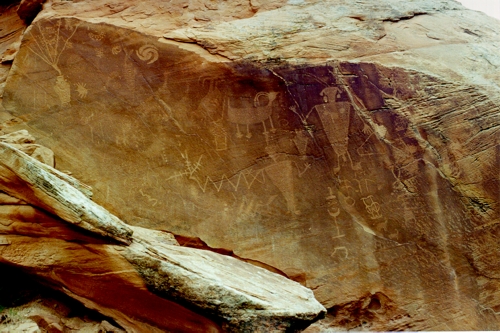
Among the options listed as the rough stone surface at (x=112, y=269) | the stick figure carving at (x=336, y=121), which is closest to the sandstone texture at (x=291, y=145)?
the stick figure carving at (x=336, y=121)

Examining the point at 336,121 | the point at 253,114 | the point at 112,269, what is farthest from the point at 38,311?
the point at 336,121

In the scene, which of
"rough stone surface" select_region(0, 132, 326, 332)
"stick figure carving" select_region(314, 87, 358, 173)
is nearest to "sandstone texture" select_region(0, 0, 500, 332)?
"stick figure carving" select_region(314, 87, 358, 173)

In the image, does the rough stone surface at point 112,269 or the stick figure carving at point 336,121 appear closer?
the rough stone surface at point 112,269

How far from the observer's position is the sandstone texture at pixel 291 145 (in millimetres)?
4910

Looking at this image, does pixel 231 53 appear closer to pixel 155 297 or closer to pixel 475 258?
pixel 155 297

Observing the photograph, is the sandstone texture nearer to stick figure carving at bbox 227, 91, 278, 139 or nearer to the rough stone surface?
stick figure carving at bbox 227, 91, 278, 139

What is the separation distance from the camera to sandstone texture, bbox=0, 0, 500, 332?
4.91 m

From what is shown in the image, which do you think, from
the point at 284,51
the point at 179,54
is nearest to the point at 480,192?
the point at 284,51

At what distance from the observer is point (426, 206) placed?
511 cm

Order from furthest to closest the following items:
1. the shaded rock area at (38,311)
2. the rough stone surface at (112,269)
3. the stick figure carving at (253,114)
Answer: the stick figure carving at (253,114) < the shaded rock area at (38,311) < the rough stone surface at (112,269)

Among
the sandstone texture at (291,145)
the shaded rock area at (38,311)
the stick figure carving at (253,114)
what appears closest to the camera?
the shaded rock area at (38,311)

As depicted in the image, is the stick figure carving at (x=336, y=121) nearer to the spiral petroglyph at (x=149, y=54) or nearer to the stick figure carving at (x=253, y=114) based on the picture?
the stick figure carving at (x=253, y=114)

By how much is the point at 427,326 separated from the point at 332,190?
5.25ft

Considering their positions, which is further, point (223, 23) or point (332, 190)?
point (223, 23)
